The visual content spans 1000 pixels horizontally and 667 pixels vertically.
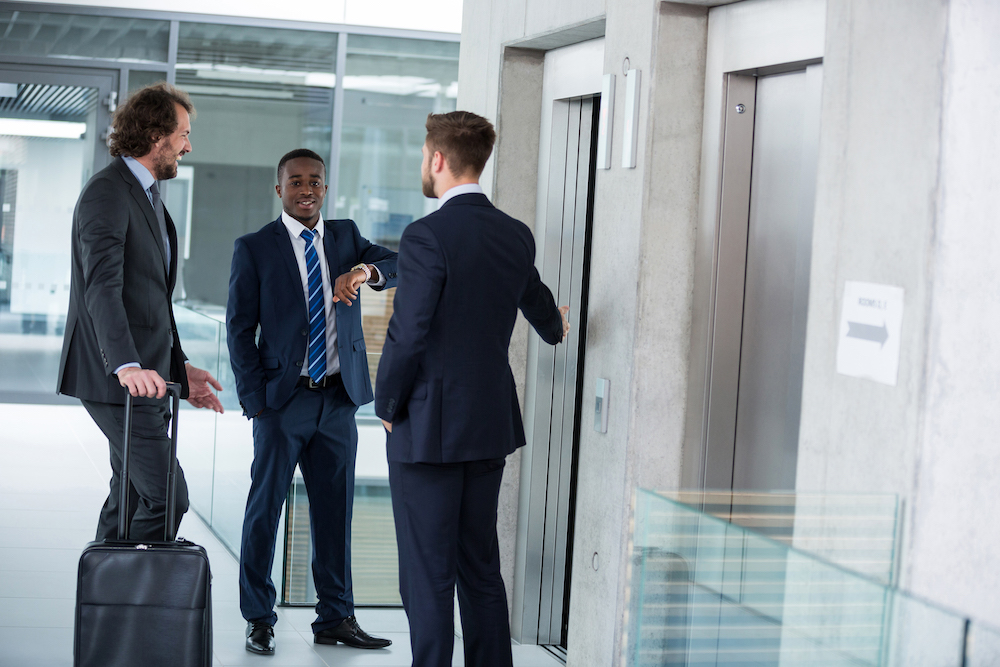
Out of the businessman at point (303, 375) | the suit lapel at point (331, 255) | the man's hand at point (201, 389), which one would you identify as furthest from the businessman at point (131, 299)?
the suit lapel at point (331, 255)

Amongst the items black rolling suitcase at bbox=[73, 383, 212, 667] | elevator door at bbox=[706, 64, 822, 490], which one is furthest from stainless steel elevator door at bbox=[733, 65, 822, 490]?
black rolling suitcase at bbox=[73, 383, 212, 667]

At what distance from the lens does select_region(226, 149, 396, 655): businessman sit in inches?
149

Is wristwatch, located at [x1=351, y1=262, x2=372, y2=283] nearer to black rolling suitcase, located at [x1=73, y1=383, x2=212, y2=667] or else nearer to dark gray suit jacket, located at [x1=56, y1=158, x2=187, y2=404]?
dark gray suit jacket, located at [x1=56, y1=158, x2=187, y2=404]

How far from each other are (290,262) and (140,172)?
2.10ft

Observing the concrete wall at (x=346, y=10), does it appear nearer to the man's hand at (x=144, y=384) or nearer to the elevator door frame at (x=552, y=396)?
the elevator door frame at (x=552, y=396)

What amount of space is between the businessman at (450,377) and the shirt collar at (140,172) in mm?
964

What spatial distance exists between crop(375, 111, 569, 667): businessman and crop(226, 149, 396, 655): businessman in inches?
32.8

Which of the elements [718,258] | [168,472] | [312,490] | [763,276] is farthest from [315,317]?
[763,276]

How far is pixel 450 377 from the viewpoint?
293 cm

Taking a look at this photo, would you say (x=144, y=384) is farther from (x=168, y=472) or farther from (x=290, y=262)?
(x=290, y=262)

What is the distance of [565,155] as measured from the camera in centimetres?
413

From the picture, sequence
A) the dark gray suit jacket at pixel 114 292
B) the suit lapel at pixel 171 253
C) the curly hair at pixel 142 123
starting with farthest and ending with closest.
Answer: the suit lapel at pixel 171 253
the curly hair at pixel 142 123
the dark gray suit jacket at pixel 114 292

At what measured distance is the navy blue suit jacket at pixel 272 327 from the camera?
377cm

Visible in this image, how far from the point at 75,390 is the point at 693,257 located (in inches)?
77.4
